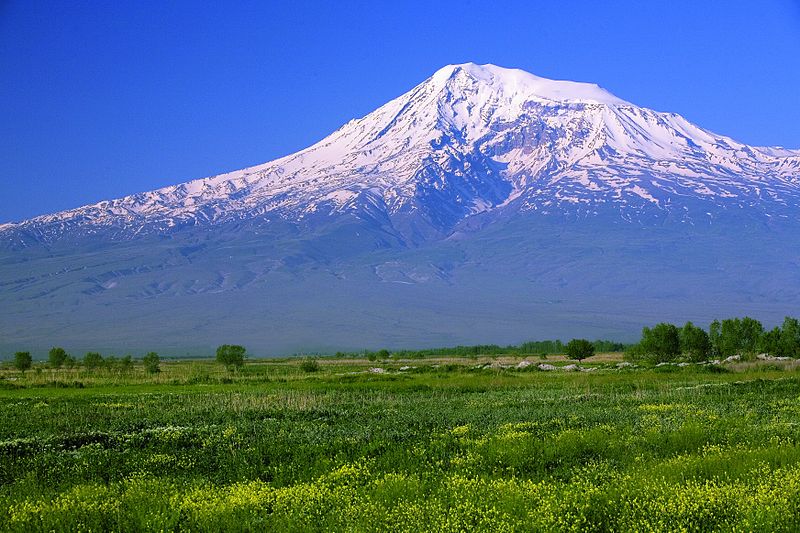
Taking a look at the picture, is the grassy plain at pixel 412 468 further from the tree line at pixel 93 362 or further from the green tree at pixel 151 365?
the tree line at pixel 93 362

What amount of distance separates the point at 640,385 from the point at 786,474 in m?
29.8

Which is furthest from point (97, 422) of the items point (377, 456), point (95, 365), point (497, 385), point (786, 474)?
point (95, 365)

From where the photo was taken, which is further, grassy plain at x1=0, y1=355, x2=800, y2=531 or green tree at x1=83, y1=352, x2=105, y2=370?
green tree at x1=83, y1=352, x2=105, y2=370

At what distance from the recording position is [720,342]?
293 feet

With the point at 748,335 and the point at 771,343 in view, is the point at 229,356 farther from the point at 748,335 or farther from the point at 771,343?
the point at 771,343

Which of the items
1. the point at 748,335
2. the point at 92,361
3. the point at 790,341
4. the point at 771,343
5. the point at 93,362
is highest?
the point at 748,335

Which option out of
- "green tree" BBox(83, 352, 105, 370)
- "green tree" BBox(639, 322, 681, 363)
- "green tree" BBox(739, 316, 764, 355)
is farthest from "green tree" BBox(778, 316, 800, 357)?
"green tree" BBox(83, 352, 105, 370)

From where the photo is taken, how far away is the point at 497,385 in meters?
49.2

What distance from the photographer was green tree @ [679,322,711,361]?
85562 mm

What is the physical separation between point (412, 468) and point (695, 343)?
7506 cm

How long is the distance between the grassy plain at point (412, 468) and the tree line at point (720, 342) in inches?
2208

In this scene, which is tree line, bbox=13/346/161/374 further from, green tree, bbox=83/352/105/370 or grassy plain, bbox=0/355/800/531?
grassy plain, bbox=0/355/800/531

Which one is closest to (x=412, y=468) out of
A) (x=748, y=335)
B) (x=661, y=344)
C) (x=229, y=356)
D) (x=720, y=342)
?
(x=661, y=344)

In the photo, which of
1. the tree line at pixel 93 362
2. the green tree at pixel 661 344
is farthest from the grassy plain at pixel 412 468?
the green tree at pixel 661 344
